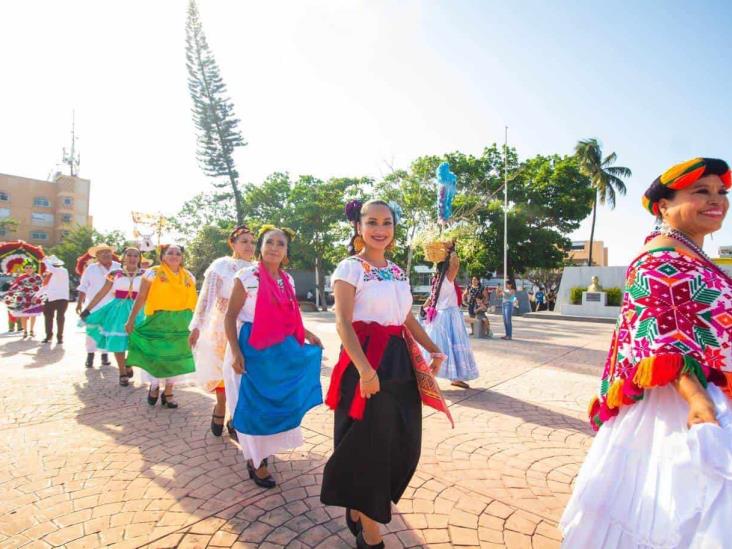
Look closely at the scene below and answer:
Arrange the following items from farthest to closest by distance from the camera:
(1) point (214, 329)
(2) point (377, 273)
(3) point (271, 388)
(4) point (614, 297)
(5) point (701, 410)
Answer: (4) point (614, 297)
(1) point (214, 329)
(3) point (271, 388)
(2) point (377, 273)
(5) point (701, 410)

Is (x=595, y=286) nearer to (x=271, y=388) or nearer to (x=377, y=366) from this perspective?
(x=271, y=388)

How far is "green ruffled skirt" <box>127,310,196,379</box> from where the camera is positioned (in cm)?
471

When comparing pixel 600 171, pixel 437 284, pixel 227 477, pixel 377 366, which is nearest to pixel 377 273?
pixel 377 366

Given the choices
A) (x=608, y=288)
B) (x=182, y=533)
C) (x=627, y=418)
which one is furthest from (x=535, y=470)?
(x=608, y=288)

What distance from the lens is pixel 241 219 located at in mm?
26891

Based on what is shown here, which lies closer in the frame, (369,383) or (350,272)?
(369,383)

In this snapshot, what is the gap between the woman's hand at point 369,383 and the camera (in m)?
2.07

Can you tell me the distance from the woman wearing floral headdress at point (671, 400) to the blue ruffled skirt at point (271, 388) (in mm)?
1963

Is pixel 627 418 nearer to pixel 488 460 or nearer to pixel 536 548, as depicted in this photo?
pixel 536 548

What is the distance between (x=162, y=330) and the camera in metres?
4.79

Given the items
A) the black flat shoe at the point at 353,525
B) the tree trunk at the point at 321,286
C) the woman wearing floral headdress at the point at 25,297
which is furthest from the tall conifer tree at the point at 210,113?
the black flat shoe at the point at 353,525

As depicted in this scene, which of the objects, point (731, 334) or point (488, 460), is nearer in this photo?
point (731, 334)

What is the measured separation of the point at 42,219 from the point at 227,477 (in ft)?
208

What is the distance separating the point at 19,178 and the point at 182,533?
65.1 m
